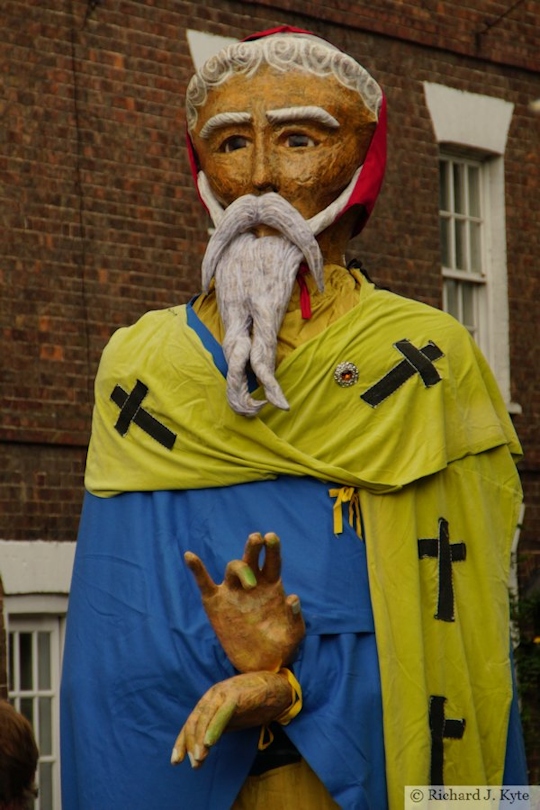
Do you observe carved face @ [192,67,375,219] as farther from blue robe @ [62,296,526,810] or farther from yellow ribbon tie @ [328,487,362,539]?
yellow ribbon tie @ [328,487,362,539]

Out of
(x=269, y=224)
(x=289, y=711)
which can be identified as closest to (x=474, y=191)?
(x=269, y=224)

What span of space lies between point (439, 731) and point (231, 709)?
0.62m

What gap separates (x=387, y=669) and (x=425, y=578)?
282mm

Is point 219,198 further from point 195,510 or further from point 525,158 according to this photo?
point 525,158

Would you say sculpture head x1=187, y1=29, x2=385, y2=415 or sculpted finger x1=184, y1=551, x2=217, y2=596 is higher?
sculpture head x1=187, y1=29, x2=385, y2=415

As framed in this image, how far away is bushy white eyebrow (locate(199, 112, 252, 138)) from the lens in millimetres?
5492

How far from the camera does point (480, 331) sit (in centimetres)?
1520

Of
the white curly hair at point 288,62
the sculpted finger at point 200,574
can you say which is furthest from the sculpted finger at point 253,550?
the white curly hair at point 288,62

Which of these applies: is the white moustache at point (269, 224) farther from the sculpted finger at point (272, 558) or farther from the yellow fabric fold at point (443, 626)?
the sculpted finger at point (272, 558)

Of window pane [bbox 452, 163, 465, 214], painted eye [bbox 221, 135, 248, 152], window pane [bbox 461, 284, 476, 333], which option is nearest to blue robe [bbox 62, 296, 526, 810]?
painted eye [bbox 221, 135, 248, 152]

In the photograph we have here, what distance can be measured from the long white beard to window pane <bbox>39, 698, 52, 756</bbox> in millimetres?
7422

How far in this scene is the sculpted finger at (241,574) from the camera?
5.01m

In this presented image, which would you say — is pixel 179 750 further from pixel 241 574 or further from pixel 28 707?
pixel 28 707

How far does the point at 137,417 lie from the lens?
551cm
